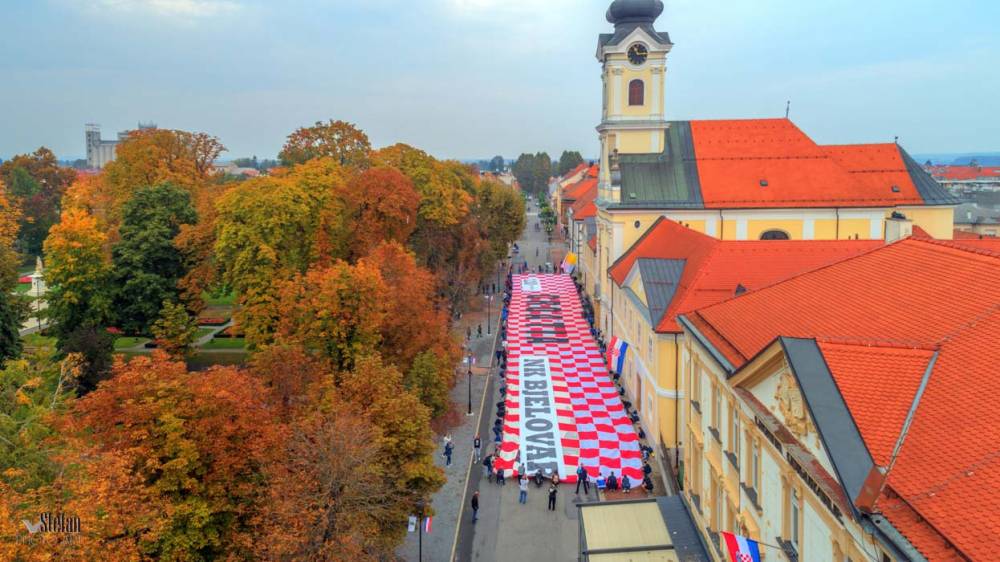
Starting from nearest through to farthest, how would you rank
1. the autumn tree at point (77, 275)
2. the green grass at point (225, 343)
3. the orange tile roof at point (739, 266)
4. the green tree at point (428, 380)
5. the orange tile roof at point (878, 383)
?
the orange tile roof at point (878, 383) → the green tree at point (428, 380) → the orange tile roof at point (739, 266) → the autumn tree at point (77, 275) → the green grass at point (225, 343)

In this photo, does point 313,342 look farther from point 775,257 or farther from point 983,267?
point 983,267

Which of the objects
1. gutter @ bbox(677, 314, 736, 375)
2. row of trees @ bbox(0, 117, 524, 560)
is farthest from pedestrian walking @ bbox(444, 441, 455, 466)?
gutter @ bbox(677, 314, 736, 375)

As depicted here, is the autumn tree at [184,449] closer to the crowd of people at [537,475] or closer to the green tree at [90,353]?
the crowd of people at [537,475]

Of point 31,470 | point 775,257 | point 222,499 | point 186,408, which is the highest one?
point 775,257

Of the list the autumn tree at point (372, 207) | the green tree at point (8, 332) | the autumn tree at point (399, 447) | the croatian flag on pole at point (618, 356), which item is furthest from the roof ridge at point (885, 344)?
the green tree at point (8, 332)

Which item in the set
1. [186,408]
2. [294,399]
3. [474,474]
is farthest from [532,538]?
[186,408]

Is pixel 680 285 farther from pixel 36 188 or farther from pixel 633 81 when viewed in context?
pixel 36 188
